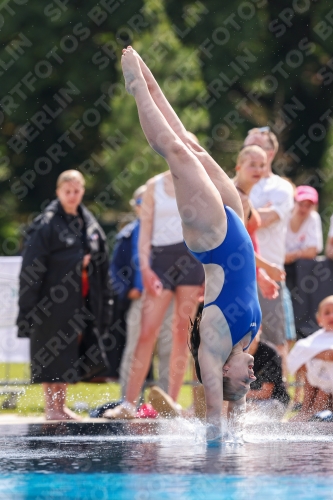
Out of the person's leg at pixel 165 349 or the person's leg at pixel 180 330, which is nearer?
the person's leg at pixel 180 330

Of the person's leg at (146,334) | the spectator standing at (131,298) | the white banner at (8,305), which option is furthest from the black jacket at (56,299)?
the white banner at (8,305)

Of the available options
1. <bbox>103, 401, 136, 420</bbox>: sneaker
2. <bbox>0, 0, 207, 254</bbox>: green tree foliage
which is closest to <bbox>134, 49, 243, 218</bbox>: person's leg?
<bbox>103, 401, 136, 420</bbox>: sneaker

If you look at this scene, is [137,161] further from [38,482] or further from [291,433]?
[38,482]

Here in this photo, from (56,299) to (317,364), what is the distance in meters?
2.16

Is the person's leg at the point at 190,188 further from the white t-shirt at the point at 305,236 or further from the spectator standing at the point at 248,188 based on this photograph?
the white t-shirt at the point at 305,236

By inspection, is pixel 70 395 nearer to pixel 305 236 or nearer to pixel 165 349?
pixel 165 349

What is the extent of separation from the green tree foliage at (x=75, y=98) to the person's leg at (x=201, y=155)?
15183mm

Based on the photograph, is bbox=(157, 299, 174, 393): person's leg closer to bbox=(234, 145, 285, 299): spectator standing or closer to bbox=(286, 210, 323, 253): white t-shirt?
bbox=(234, 145, 285, 299): spectator standing

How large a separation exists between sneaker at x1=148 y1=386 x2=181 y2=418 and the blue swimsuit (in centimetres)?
210

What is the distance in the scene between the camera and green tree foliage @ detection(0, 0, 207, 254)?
72.2 ft

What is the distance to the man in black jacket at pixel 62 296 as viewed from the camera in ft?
26.0

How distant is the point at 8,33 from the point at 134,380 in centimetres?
1590

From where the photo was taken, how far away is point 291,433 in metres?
5.82

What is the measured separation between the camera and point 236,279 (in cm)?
536
